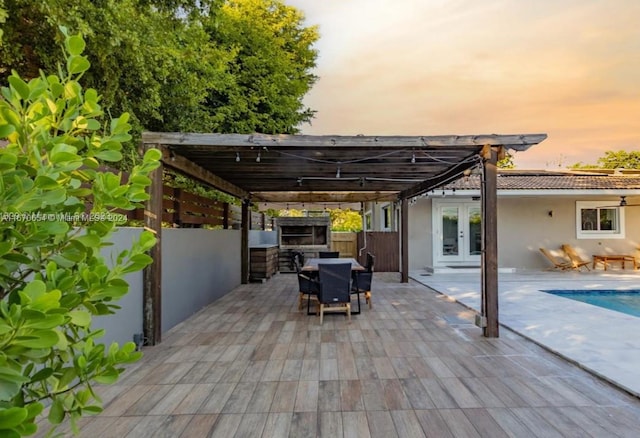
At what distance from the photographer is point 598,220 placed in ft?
37.7

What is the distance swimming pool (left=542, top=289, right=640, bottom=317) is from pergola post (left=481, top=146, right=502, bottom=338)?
4197 millimetres

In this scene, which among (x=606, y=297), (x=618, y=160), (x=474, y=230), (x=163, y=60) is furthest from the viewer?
(x=618, y=160)

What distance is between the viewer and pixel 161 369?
348cm

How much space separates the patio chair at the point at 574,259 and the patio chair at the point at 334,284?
8962 mm

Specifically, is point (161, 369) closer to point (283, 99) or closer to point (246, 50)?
point (283, 99)

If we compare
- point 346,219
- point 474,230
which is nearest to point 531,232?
point 474,230

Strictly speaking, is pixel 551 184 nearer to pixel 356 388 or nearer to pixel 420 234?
pixel 420 234

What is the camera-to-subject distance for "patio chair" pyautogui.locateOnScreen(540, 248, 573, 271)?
418 inches

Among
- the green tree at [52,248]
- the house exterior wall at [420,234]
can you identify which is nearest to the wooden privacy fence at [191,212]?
the green tree at [52,248]

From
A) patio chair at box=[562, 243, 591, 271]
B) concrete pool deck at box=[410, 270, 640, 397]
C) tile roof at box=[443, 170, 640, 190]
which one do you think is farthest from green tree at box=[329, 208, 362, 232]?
concrete pool deck at box=[410, 270, 640, 397]

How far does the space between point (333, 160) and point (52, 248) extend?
4.56 meters

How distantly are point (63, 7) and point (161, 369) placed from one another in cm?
408

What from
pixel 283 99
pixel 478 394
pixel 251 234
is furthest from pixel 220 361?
pixel 283 99

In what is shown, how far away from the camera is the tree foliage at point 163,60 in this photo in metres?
4.17
